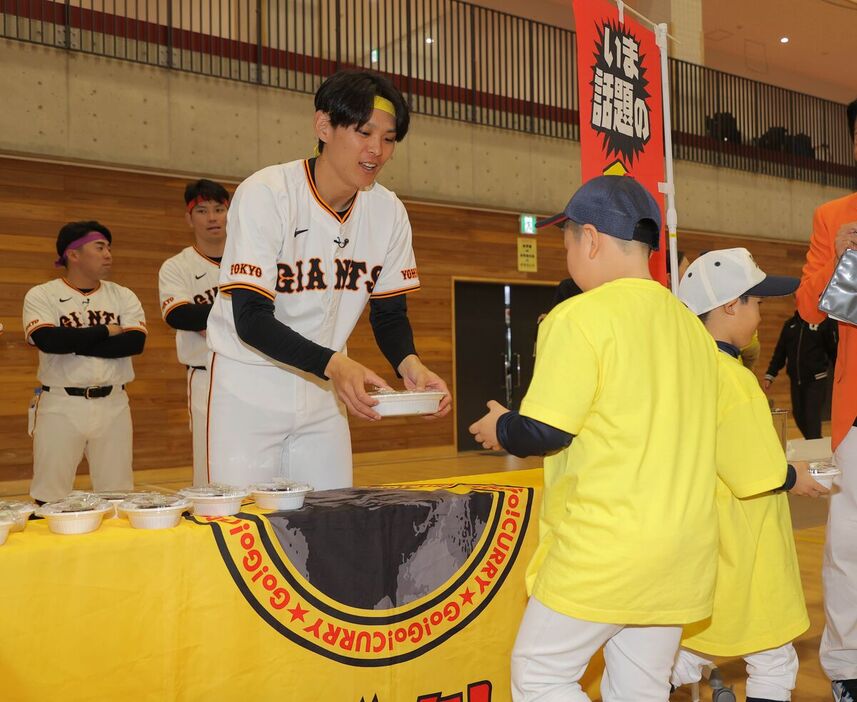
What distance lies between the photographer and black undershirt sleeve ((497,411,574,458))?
182 cm

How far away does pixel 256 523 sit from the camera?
2205 mm

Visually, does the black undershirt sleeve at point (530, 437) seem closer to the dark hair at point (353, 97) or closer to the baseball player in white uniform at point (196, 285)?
the dark hair at point (353, 97)

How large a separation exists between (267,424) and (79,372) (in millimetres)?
2962

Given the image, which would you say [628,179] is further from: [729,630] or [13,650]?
[13,650]

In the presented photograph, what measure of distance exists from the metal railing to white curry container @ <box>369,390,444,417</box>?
281 inches

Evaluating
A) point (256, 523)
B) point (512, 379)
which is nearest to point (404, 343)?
point (256, 523)

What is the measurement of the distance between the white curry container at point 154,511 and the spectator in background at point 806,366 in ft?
26.7

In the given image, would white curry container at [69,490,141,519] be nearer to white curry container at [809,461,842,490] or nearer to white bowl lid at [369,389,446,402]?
white bowl lid at [369,389,446,402]

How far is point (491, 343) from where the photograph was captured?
11617 mm

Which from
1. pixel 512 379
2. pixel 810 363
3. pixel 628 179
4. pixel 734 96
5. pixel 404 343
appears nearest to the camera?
pixel 628 179

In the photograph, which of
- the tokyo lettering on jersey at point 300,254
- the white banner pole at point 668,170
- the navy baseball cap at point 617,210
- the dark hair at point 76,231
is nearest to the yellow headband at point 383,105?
the tokyo lettering on jersey at point 300,254

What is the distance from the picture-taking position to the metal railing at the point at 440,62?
8.48 meters

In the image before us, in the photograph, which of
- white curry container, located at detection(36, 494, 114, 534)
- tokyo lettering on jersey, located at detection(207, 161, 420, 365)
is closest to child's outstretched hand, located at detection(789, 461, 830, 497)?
tokyo lettering on jersey, located at detection(207, 161, 420, 365)

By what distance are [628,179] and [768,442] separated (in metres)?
0.79
